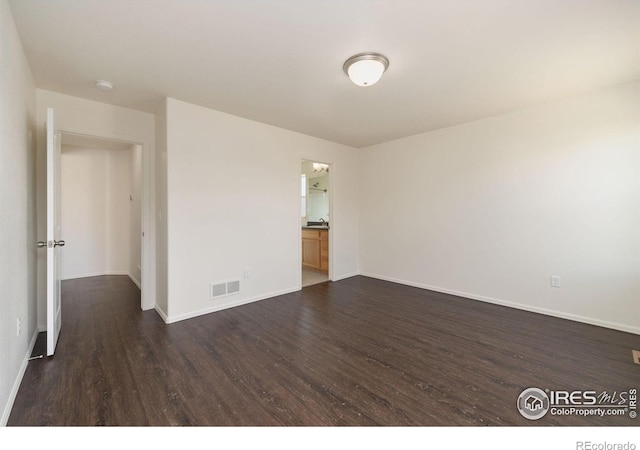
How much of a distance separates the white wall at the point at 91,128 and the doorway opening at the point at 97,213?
185cm

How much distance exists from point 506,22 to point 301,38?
4.65 feet

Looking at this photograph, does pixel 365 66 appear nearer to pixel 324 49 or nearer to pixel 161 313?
pixel 324 49

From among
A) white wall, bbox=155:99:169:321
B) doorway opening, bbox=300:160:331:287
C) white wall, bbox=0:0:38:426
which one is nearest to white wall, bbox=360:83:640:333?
doorway opening, bbox=300:160:331:287

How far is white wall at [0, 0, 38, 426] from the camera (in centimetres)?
153

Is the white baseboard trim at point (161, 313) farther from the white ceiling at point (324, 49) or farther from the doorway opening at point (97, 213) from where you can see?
the white ceiling at point (324, 49)

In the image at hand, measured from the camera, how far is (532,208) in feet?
10.8

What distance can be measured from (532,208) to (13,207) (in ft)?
16.2

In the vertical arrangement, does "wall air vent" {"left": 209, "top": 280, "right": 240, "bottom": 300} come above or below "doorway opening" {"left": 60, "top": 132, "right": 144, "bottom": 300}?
below

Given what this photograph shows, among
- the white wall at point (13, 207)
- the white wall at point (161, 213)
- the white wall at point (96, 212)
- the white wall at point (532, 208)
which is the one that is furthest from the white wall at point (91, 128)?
the white wall at point (532, 208)

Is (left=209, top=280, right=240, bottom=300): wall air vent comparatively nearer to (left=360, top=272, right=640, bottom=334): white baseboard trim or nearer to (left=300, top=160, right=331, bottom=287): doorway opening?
(left=300, top=160, right=331, bottom=287): doorway opening

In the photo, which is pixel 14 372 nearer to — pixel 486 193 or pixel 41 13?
pixel 41 13

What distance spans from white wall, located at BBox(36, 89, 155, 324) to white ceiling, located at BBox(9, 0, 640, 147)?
0.15 metres

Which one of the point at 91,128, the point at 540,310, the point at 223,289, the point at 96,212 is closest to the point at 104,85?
the point at 91,128

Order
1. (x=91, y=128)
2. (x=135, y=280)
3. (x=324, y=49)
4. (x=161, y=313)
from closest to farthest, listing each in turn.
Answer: (x=324, y=49) < (x=91, y=128) < (x=161, y=313) < (x=135, y=280)
